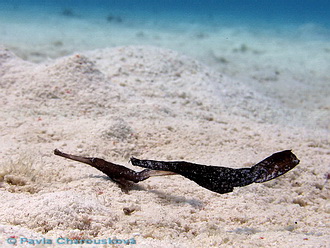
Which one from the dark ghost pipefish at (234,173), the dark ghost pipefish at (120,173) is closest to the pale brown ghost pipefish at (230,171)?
the dark ghost pipefish at (234,173)

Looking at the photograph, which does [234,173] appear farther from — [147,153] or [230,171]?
[147,153]

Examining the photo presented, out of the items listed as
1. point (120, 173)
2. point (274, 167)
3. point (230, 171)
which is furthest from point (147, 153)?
point (274, 167)

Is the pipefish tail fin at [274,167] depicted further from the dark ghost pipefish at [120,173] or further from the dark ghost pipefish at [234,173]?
the dark ghost pipefish at [120,173]

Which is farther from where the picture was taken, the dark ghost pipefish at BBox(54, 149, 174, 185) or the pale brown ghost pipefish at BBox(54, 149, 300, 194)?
the dark ghost pipefish at BBox(54, 149, 174, 185)

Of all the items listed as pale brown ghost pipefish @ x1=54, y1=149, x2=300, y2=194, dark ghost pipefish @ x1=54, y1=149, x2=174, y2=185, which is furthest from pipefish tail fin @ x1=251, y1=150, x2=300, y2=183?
dark ghost pipefish @ x1=54, y1=149, x2=174, y2=185

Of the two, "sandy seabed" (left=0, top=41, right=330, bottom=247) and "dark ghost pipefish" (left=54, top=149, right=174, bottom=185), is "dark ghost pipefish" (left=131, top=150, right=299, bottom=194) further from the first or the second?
"dark ghost pipefish" (left=54, top=149, right=174, bottom=185)

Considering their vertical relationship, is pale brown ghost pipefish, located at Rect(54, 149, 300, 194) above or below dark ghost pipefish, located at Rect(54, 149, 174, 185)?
above
